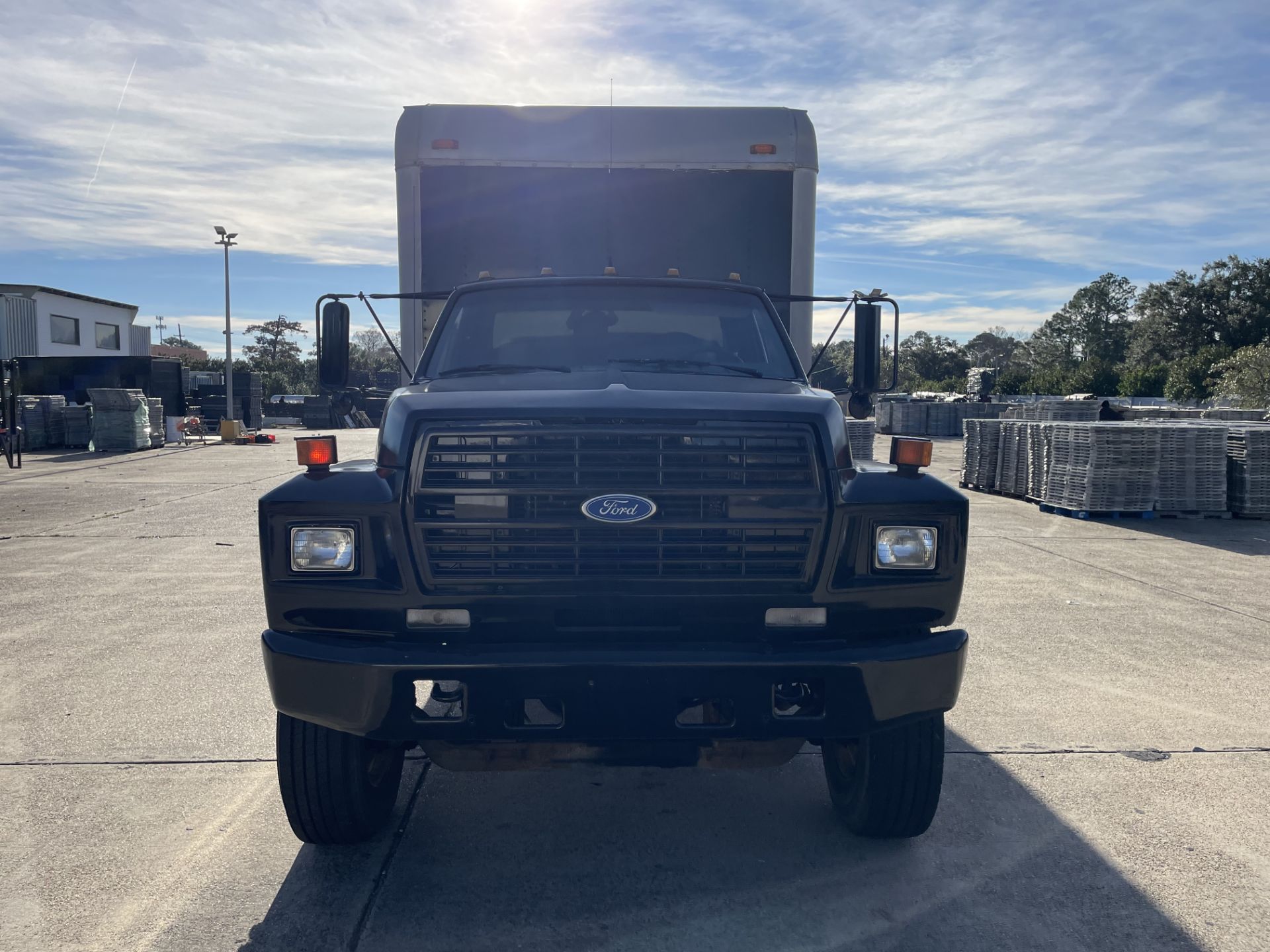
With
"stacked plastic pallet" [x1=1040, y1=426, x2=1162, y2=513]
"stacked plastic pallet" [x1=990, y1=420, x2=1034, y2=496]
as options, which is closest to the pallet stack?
"stacked plastic pallet" [x1=1040, y1=426, x2=1162, y2=513]

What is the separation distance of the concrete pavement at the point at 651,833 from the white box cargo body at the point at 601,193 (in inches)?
107

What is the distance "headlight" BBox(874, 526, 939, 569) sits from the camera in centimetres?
329

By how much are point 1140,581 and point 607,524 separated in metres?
7.63

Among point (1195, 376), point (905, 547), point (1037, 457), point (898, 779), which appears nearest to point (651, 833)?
point (898, 779)

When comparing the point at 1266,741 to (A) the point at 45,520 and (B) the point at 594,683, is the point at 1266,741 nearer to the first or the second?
(B) the point at 594,683

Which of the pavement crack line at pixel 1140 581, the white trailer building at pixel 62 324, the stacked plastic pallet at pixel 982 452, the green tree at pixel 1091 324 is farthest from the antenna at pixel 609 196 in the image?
the green tree at pixel 1091 324

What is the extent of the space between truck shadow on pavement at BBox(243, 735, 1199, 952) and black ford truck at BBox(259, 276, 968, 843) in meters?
0.40

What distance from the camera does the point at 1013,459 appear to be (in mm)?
16422

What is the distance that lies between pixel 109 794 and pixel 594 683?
8.13 ft

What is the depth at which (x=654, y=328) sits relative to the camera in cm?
440

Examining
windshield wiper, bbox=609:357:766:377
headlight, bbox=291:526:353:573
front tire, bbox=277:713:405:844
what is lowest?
front tire, bbox=277:713:405:844

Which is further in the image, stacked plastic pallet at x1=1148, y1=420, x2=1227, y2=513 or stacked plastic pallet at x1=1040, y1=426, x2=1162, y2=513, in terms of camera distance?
stacked plastic pallet at x1=1148, y1=420, x2=1227, y2=513

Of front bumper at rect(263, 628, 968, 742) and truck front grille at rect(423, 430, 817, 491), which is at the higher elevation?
truck front grille at rect(423, 430, 817, 491)

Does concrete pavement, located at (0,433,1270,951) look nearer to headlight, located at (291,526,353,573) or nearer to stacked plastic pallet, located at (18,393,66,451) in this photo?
headlight, located at (291,526,353,573)
